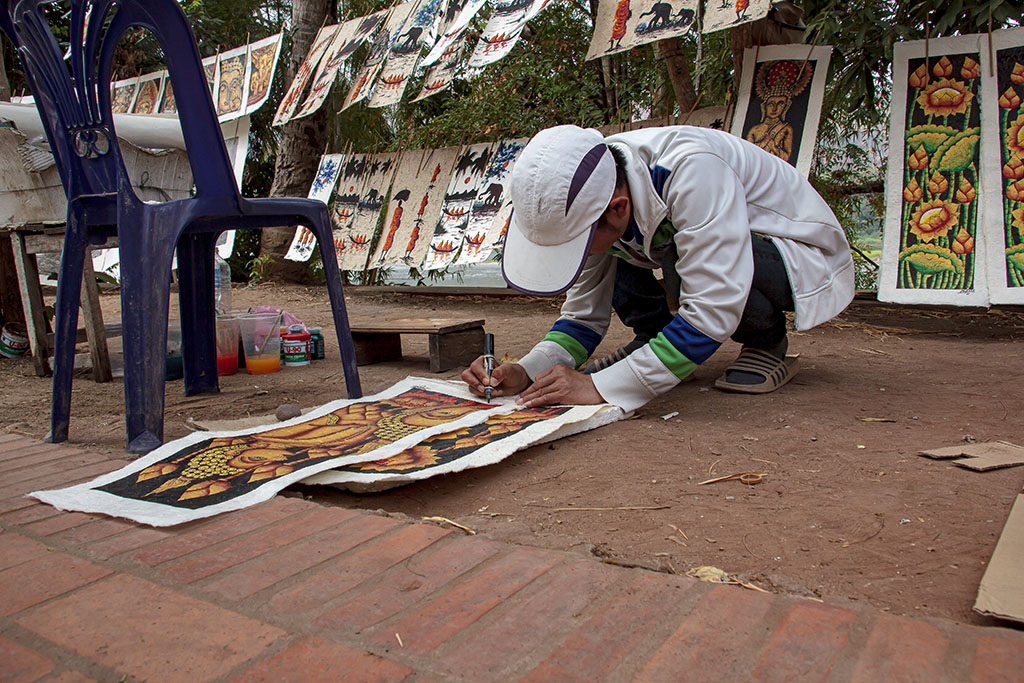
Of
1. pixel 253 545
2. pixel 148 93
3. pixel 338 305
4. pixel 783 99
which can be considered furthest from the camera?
pixel 148 93

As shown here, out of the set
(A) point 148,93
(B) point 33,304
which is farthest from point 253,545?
(A) point 148,93

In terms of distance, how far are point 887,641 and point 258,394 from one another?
207 centimetres

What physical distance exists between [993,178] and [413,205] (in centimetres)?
312

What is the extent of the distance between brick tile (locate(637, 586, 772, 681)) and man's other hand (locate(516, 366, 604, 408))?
3.00 feet

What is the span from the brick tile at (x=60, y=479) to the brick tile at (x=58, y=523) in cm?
19

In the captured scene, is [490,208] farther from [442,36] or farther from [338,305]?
[338,305]

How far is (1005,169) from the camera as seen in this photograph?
10.0 ft

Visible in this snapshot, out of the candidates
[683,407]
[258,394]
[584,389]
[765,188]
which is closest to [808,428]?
[683,407]

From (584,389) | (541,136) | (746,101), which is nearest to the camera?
(541,136)

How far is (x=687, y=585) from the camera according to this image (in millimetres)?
971

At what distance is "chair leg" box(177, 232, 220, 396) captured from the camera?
247 centimetres

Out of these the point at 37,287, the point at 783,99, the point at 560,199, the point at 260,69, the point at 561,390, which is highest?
the point at 260,69

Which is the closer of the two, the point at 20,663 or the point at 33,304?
the point at 20,663

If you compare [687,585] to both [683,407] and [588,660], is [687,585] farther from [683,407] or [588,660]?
[683,407]
